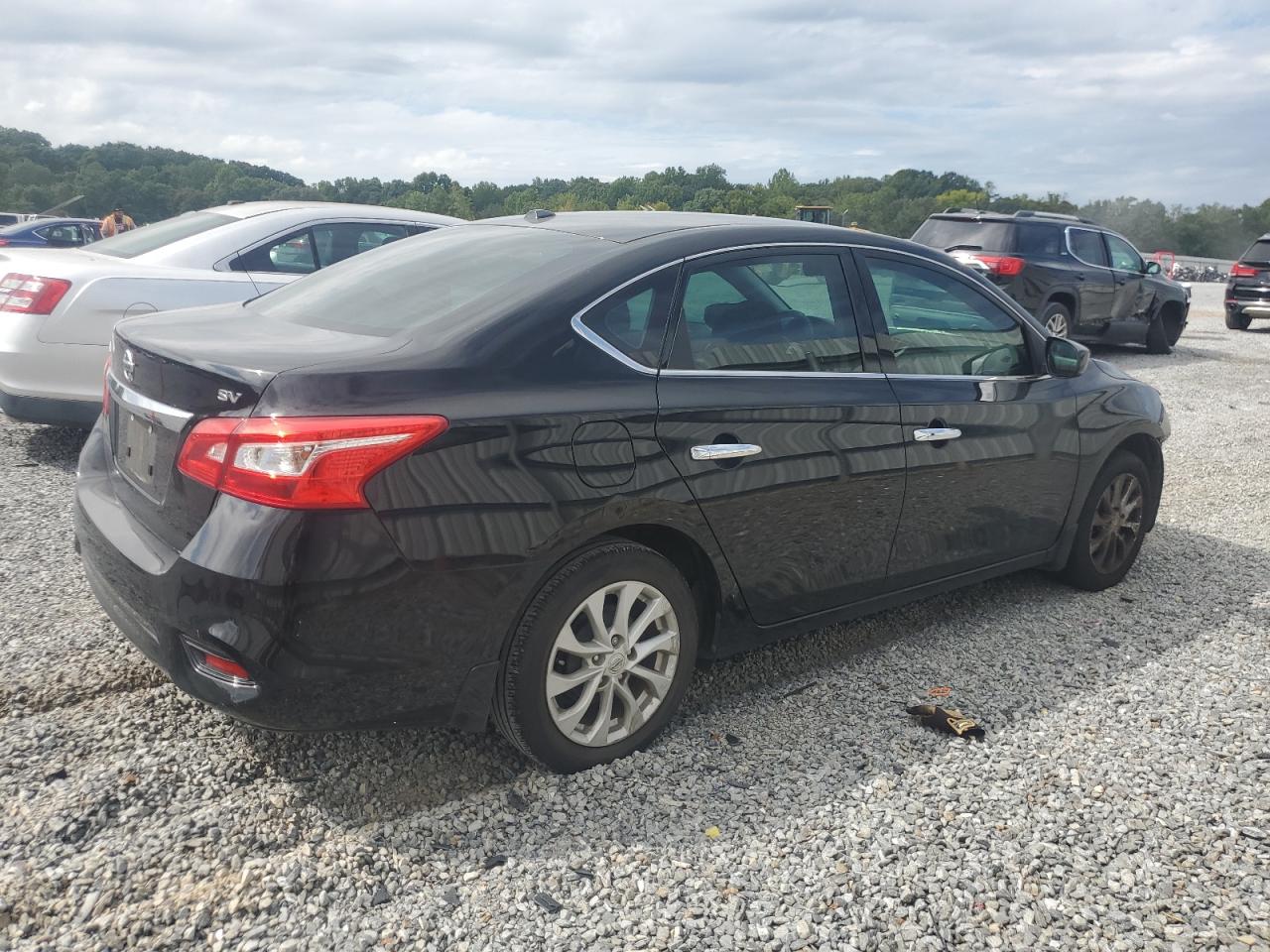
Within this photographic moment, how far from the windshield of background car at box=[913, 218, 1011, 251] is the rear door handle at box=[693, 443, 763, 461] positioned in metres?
10.1

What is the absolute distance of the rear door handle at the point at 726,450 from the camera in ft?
10.3

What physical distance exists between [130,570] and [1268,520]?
6.23 m

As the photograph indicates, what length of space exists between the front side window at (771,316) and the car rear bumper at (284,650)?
1174 mm

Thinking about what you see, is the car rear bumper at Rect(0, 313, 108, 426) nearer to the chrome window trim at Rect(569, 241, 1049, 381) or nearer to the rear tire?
the chrome window trim at Rect(569, 241, 1049, 381)

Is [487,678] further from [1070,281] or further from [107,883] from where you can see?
[1070,281]

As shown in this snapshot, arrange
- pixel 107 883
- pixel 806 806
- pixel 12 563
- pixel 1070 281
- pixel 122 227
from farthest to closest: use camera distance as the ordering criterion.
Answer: pixel 122 227 < pixel 1070 281 < pixel 12 563 < pixel 806 806 < pixel 107 883

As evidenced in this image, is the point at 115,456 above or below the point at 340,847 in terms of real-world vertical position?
above

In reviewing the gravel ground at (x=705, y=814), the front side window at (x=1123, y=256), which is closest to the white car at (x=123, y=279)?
the gravel ground at (x=705, y=814)

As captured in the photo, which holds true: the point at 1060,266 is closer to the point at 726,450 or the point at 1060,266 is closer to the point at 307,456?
the point at 726,450

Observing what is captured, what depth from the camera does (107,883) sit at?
2533mm

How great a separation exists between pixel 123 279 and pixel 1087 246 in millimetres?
11435

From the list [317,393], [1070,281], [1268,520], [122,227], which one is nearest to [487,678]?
[317,393]

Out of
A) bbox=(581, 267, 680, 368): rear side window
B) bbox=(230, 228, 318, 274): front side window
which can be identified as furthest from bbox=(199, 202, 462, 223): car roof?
bbox=(581, 267, 680, 368): rear side window

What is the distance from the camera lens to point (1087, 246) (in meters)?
13.3
